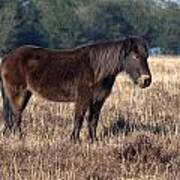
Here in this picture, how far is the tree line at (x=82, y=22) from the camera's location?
47.0 m

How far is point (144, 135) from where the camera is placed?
7.84 m

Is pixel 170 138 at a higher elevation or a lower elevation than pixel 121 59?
lower

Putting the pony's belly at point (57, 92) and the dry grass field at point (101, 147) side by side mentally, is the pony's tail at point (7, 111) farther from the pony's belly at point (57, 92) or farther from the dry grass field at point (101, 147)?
the pony's belly at point (57, 92)

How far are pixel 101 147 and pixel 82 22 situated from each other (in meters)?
50.3

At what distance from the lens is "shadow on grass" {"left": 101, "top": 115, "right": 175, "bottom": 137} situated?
902 centimetres

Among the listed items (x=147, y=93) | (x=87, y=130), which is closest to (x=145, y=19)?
(x=147, y=93)

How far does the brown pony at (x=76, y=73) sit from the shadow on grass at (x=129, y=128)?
0.41 m

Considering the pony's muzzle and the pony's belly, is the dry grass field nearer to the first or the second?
the pony's belly

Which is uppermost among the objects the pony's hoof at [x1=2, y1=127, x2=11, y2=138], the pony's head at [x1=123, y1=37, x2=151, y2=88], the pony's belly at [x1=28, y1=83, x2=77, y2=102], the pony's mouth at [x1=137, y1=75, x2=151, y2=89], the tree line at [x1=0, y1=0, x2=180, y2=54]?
the pony's head at [x1=123, y1=37, x2=151, y2=88]

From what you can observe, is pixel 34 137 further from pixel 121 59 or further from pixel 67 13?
pixel 67 13

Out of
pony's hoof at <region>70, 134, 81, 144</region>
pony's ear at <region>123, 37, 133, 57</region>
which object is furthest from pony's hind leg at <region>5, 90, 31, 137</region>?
pony's ear at <region>123, 37, 133, 57</region>

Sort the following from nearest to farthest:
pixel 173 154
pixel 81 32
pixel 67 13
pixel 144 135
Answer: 1. pixel 173 154
2. pixel 144 135
3. pixel 81 32
4. pixel 67 13

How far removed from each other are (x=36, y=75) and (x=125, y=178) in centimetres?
305

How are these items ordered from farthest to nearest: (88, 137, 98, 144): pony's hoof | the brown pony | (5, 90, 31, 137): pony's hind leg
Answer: (5, 90, 31, 137): pony's hind leg, the brown pony, (88, 137, 98, 144): pony's hoof
